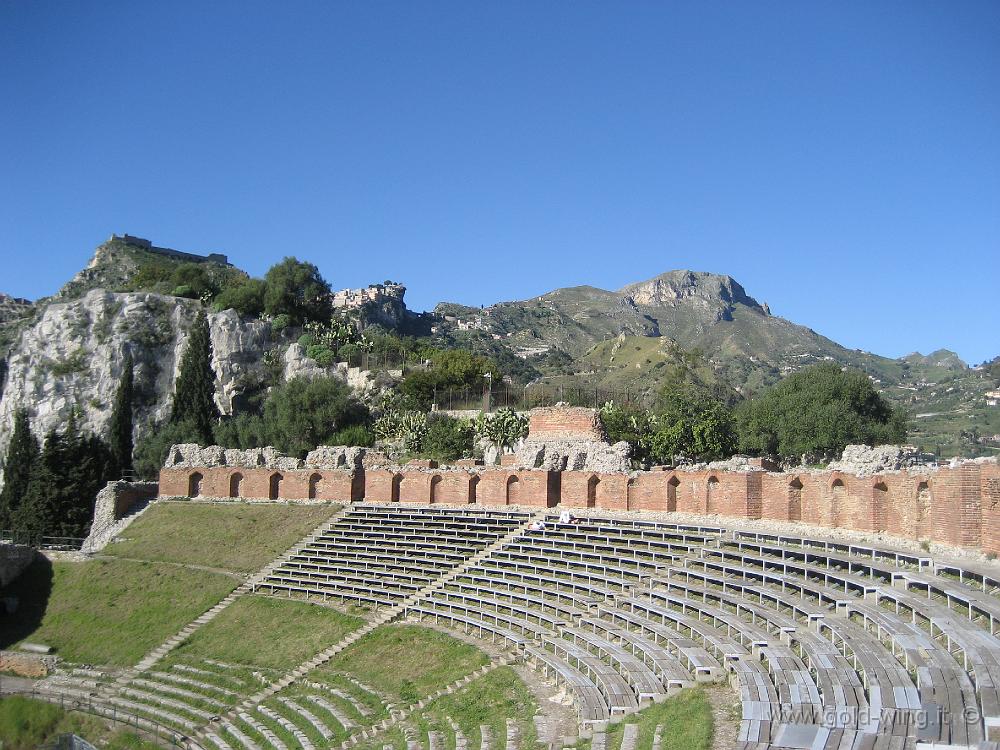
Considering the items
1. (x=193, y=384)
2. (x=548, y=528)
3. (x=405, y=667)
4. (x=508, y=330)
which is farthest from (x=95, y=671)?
(x=508, y=330)

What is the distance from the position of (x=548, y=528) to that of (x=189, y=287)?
58555 millimetres

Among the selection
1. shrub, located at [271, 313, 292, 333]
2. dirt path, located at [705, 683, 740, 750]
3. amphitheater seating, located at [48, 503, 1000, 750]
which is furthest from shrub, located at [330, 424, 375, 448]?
dirt path, located at [705, 683, 740, 750]

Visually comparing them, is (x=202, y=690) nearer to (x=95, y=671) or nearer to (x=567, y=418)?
(x=95, y=671)

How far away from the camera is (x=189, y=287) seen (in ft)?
251

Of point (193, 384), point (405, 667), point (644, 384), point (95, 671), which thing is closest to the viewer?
point (405, 667)

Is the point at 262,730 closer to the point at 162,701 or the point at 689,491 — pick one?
the point at 162,701

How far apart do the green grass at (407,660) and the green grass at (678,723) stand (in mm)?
6053

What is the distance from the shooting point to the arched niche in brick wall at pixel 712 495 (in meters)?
25.7

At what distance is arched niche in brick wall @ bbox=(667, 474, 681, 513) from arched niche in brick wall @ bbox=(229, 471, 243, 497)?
18794mm

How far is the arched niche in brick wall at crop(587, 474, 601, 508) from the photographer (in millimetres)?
29172

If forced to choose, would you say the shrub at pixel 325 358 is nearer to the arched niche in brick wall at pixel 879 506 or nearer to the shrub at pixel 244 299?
the shrub at pixel 244 299

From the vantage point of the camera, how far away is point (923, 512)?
19.0 meters

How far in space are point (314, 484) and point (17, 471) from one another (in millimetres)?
20377

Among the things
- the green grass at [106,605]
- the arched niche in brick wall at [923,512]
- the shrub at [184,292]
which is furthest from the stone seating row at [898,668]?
the shrub at [184,292]
